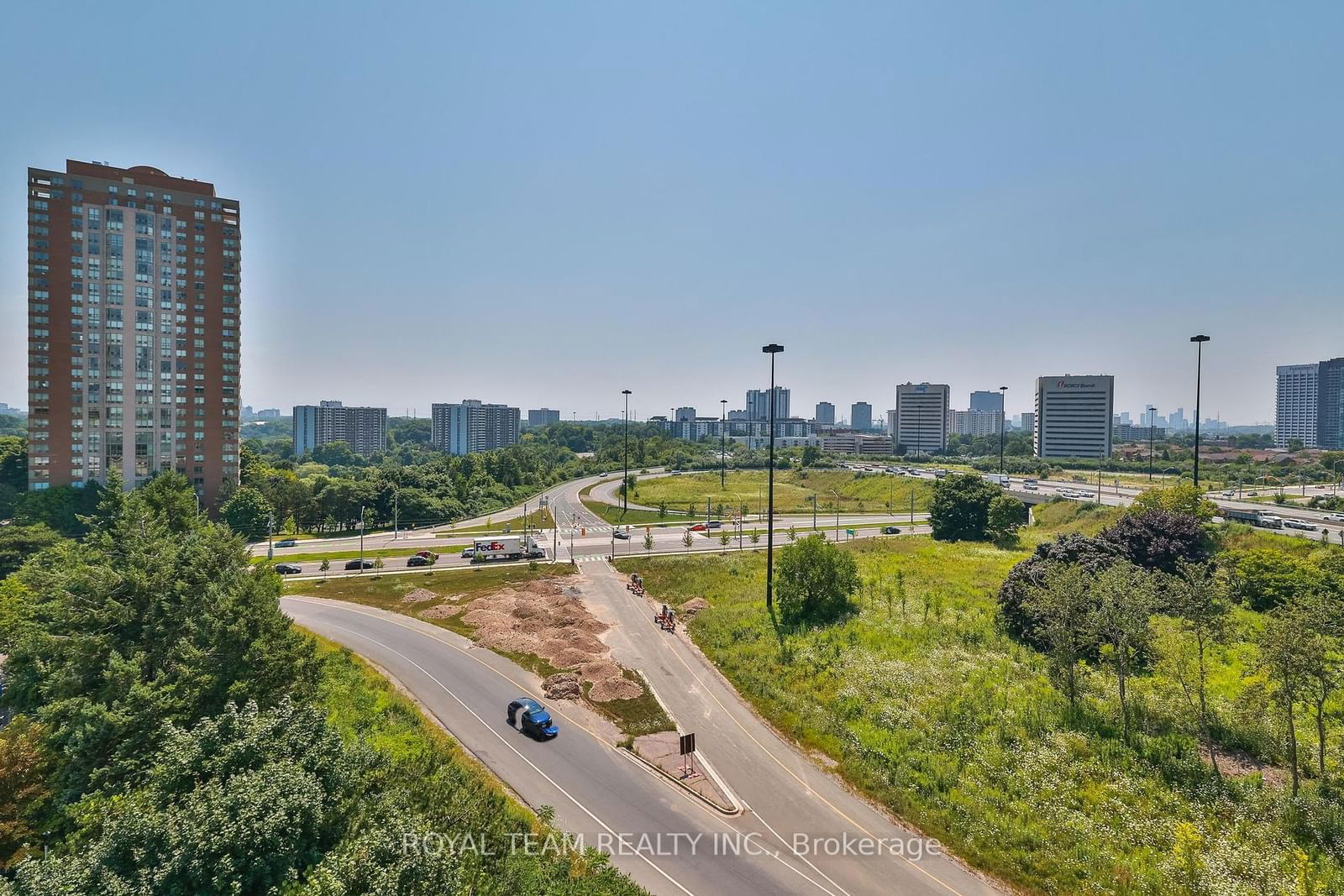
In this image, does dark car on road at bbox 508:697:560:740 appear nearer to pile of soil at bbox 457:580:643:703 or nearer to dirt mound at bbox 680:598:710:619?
pile of soil at bbox 457:580:643:703

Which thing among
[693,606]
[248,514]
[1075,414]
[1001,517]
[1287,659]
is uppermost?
[1075,414]

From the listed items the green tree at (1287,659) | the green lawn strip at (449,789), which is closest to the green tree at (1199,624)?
the green tree at (1287,659)

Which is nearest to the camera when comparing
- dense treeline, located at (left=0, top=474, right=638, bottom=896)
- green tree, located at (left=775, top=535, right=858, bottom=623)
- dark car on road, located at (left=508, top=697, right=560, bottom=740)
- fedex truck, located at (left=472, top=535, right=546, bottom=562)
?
dense treeline, located at (left=0, top=474, right=638, bottom=896)

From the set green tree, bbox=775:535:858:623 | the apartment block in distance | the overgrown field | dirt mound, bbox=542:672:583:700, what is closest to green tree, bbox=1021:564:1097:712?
green tree, bbox=775:535:858:623

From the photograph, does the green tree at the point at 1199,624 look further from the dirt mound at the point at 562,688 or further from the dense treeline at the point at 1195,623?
the dirt mound at the point at 562,688

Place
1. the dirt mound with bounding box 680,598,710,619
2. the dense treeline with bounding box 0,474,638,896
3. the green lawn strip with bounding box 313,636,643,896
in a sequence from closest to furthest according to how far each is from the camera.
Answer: the dense treeline with bounding box 0,474,638,896 → the green lawn strip with bounding box 313,636,643,896 → the dirt mound with bounding box 680,598,710,619

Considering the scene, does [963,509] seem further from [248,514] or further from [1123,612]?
[248,514]

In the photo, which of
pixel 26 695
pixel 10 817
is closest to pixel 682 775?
pixel 10 817

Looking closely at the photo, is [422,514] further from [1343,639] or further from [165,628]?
[1343,639]

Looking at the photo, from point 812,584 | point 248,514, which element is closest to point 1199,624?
point 812,584
